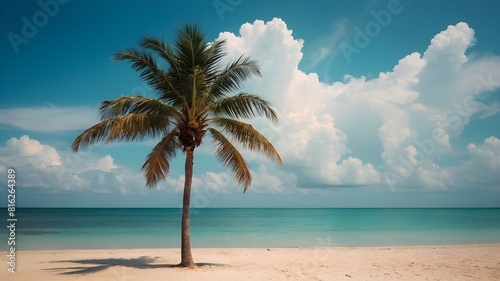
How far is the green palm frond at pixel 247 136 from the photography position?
11.9 metres

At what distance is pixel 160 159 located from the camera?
39.5 feet

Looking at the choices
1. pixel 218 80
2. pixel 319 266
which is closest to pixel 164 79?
pixel 218 80

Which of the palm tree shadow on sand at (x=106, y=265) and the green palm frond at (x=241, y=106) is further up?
the green palm frond at (x=241, y=106)

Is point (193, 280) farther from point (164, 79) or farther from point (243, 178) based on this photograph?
point (164, 79)

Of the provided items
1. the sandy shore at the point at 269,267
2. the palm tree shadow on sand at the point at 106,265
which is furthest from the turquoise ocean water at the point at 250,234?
the palm tree shadow on sand at the point at 106,265

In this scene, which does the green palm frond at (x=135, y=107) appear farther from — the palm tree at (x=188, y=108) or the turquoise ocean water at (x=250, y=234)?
the turquoise ocean water at (x=250, y=234)

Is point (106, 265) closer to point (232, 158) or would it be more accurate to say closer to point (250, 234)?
point (232, 158)

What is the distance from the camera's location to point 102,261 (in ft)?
44.4

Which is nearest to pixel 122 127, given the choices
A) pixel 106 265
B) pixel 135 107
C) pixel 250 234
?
pixel 135 107

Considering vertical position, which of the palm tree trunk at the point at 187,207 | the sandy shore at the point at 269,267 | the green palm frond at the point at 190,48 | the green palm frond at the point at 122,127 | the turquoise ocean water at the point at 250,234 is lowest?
the turquoise ocean water at the point at 250,234

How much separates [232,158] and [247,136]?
93 cm

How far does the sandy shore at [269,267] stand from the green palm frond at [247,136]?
3.65 m

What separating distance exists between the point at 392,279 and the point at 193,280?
5.55m

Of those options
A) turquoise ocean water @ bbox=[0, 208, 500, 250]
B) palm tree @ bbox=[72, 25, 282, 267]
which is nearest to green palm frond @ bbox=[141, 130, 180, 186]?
palm tree @ bbox=[72, 25, 282, 267]
